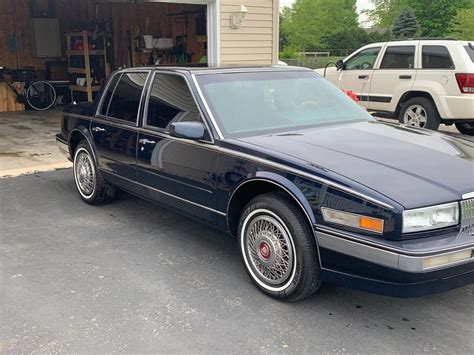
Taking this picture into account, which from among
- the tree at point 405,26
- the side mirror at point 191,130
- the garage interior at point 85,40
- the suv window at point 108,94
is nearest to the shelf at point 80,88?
the garage interior at point 85,40

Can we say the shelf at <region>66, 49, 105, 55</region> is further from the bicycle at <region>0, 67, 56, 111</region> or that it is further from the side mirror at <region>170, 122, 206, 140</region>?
the side mirror at <region>170, 122, 206, 140</region>

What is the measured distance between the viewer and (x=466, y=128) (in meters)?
10.3

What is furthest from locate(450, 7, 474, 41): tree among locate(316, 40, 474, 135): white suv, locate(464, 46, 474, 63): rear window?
locate(464, 46, 474, 63): rear window

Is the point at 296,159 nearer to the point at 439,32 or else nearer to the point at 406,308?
the point at 406,308

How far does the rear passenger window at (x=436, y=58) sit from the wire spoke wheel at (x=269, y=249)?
708 cm

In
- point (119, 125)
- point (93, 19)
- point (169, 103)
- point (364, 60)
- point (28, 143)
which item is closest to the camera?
point (169, 103)

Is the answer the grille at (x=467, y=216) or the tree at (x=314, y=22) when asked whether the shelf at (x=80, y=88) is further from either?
the tree at (x=314, y=22)

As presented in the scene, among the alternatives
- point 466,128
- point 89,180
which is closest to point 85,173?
point 89,180

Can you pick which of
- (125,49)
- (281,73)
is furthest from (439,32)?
(281,73)

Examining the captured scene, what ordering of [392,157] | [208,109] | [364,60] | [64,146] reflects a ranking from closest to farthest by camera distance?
[392,157], [208,109], [64,146], [364,60]

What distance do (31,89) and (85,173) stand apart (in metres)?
9.34

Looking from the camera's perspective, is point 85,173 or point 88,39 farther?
point 88,39

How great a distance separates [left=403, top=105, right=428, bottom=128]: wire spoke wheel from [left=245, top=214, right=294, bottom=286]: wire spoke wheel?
6.94 meters

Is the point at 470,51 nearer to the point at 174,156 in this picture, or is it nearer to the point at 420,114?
the point at 420,114
